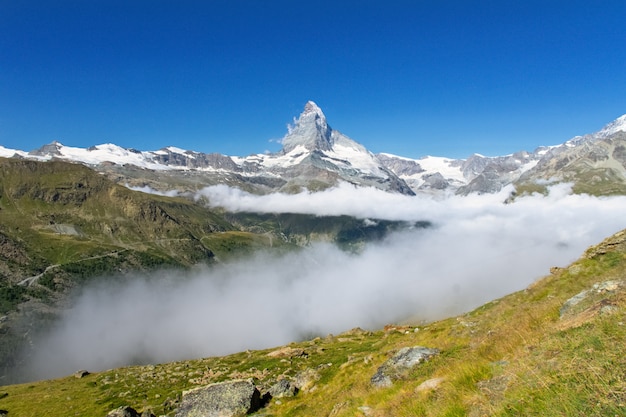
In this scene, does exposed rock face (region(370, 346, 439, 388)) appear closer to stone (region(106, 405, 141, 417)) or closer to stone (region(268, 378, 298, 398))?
stone (region(268, 378, 298, 398))

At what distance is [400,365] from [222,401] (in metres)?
15.0

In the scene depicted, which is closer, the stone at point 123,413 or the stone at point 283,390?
the stone at point 283,390

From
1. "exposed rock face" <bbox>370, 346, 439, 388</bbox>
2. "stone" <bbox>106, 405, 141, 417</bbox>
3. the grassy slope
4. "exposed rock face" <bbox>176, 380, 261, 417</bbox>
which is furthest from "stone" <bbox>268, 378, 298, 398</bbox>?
"stone" <bbox>106, 405, 141, 417</bbox>

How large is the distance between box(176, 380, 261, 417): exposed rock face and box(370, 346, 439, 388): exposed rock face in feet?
38.3

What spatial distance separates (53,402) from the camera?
79938 mm

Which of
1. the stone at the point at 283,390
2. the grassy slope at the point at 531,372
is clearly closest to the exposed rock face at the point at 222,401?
the grassy slope at the point at 531,372

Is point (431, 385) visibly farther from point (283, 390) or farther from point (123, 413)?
point (123, 413)

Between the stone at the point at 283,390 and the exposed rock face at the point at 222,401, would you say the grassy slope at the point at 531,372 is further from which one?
the exposed rock face at the point at 222,401

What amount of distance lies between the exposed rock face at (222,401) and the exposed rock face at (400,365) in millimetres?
11679

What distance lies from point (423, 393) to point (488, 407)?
463cm

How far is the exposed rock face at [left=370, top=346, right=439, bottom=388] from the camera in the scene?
68.0 ft

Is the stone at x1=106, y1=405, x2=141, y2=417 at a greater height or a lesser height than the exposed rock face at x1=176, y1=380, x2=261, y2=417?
lesser

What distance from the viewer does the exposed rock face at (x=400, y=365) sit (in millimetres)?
20739

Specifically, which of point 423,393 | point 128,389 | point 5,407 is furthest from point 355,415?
point 5,407
